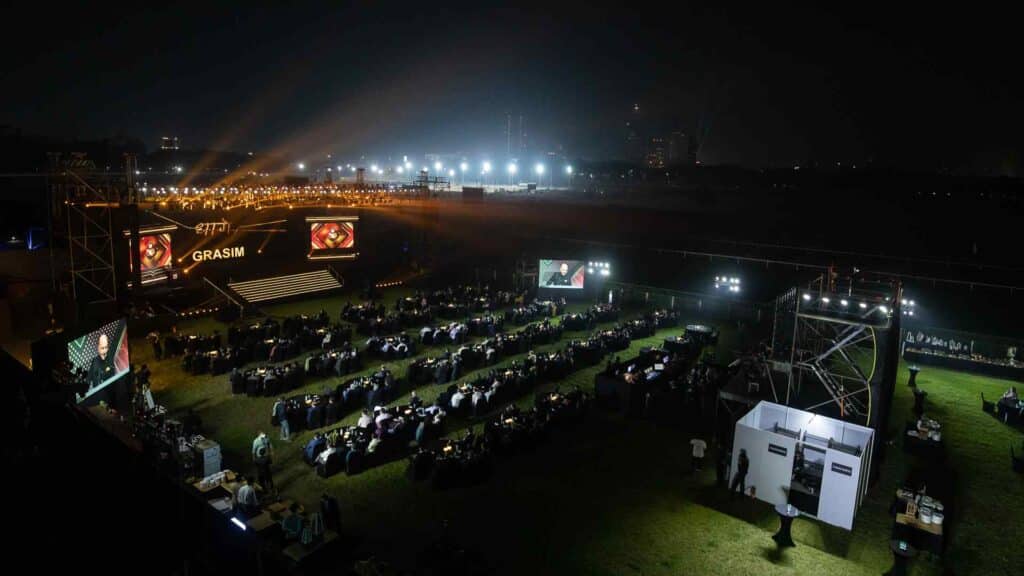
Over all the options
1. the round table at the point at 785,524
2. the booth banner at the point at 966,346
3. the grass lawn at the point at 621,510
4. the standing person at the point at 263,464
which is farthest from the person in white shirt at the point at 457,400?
the booth banner at the point at 966,346

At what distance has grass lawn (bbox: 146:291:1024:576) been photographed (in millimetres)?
9734

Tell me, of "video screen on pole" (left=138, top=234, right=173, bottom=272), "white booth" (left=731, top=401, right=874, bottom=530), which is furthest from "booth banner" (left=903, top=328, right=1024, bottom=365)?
"video screen on pole" (left=138, top=234, right=173, bottom=272)

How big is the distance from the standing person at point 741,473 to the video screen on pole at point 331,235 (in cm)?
2422

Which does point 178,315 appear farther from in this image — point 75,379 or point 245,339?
point 75,379

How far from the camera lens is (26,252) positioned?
19.3 meters

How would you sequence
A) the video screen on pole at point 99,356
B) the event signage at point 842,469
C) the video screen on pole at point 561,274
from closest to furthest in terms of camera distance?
the event signage at point 842,469 → the video screen on pole at point 99,356 → the video screen on pole at point 561,274

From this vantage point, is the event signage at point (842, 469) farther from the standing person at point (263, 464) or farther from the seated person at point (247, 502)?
the standing person at point (263, 464)

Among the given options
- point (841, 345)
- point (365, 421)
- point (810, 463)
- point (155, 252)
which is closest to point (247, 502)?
point (365, 421)

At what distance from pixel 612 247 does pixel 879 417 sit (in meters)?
28.9

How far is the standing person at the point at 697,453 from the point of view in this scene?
40.5ft

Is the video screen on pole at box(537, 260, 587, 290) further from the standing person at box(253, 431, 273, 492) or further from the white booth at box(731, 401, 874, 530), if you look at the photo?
the standing person at box(253, 431, 273, 492)

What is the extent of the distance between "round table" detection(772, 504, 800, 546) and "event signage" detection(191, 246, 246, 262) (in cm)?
2440

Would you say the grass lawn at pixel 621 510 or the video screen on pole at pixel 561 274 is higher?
the video screen on pole at pixel 561 274

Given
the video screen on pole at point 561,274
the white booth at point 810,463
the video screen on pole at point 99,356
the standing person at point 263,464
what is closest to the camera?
the white booth at point 810,463
